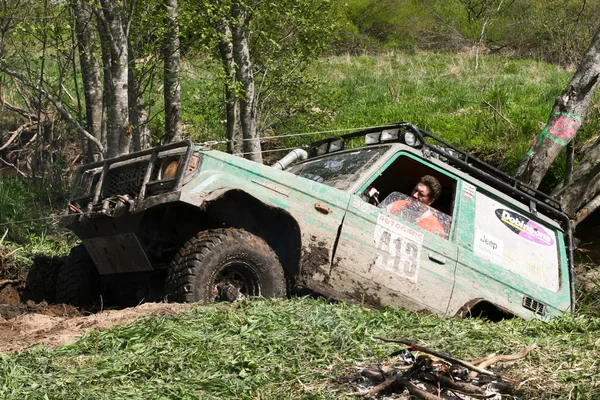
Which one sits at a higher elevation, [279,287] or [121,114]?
[121,114]

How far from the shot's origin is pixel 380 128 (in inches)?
330

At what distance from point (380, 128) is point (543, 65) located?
1771 cm

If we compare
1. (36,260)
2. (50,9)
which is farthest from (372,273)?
(50,9)

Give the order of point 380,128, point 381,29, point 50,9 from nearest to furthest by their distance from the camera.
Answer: point 380,128
point 50,9
point 381,29

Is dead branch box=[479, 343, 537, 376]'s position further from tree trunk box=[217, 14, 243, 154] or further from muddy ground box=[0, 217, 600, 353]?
tree trunk box=[217, 14, 243, 154]

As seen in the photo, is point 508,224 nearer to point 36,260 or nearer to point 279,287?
point 279,287

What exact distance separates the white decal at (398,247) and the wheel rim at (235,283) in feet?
3.66

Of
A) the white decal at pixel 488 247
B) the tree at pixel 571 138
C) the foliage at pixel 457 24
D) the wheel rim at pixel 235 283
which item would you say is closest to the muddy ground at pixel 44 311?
the wheel rim at pixel 235 283

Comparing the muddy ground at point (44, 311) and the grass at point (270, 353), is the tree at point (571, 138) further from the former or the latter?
the grass at point (270, 353)

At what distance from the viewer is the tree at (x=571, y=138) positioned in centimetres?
1127

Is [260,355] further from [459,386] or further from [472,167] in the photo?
[472,167]

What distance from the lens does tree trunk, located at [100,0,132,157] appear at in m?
10.0

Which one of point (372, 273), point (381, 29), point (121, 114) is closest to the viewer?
point (372, 273)

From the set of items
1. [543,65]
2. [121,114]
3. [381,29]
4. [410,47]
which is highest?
[381,29]
